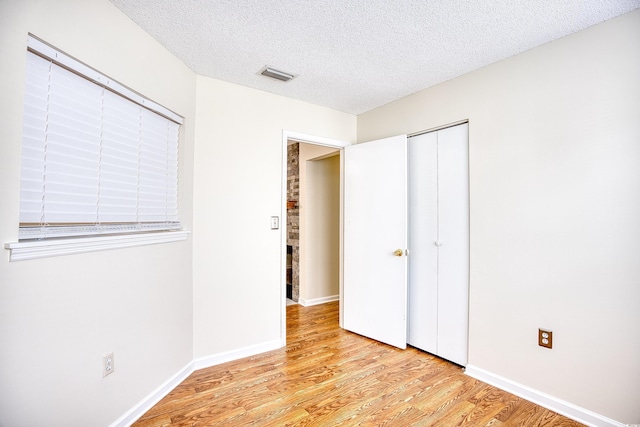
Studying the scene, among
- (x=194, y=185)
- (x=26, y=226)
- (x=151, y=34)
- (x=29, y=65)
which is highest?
(x=151, y=34)

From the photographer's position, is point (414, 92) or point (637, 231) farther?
point (414, 92)

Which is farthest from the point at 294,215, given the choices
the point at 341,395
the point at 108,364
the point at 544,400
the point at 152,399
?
the point at 544,400

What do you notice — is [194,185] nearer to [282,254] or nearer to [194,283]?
[194,283]

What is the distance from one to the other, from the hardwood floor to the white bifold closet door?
0.24m

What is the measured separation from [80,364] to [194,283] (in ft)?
3.29

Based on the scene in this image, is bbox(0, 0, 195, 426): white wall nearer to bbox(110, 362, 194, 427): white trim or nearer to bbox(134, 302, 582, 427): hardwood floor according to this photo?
bbox(110, 362, 194, 427): white trim

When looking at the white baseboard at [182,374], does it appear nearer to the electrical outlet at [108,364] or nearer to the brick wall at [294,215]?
the electrical outlet at [108,364]

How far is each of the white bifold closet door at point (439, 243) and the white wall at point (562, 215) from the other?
133 mm

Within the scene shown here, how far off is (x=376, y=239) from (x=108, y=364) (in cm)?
234

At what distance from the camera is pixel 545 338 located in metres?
2.03

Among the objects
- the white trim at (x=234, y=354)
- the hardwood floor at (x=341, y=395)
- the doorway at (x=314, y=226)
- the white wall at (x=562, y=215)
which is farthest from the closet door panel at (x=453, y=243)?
the doorway at (x=314, y=226)

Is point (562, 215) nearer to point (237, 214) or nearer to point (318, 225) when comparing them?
point (237, 214)

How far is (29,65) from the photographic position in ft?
4.29

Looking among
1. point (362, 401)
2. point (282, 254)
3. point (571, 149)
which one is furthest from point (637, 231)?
point (282, 254)
